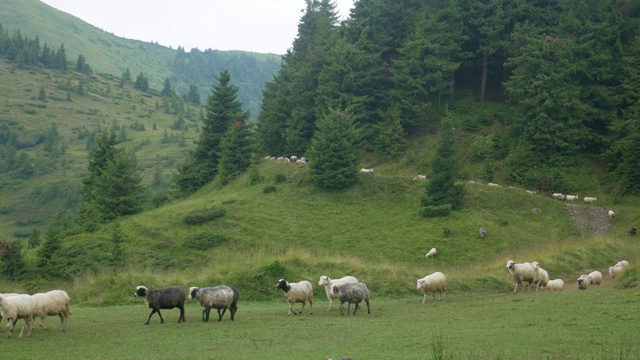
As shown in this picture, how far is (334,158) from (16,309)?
39.4 meters

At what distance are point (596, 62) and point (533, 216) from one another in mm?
22657

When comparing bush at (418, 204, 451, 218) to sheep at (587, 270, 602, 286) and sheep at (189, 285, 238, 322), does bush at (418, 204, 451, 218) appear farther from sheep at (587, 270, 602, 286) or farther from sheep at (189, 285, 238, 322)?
sheep at (189, 285, 238, 322)

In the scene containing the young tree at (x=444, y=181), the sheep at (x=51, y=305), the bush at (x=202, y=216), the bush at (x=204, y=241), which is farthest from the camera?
the bush at (x=202, y=216)

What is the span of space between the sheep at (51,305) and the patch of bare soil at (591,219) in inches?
1632

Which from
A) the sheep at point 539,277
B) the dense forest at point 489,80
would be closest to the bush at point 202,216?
the dense forest at point 489,80

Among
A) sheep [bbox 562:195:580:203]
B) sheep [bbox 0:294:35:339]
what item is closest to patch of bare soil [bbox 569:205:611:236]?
sheep [bbox 562:195:580:203]

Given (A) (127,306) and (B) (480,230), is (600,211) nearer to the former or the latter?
(B) (480,230)

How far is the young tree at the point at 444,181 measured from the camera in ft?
167

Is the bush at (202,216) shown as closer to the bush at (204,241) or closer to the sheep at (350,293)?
the bush at (204,241)

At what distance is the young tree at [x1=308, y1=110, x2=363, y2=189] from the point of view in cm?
5647

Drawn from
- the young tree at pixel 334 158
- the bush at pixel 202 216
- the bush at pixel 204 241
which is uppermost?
the young tree at pixel 334 158

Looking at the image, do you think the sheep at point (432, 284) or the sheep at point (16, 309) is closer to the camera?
the sheep at point (16, 309)

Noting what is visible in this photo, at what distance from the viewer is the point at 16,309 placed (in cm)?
1955

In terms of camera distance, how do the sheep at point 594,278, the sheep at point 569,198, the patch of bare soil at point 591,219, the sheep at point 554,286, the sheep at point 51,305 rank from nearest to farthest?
the sheep at point 51,305 < the sheep at point 554,286 < the sheep at point 594,278 < the patch of bare soil at point 591,219 < the sheep at point 569,198
